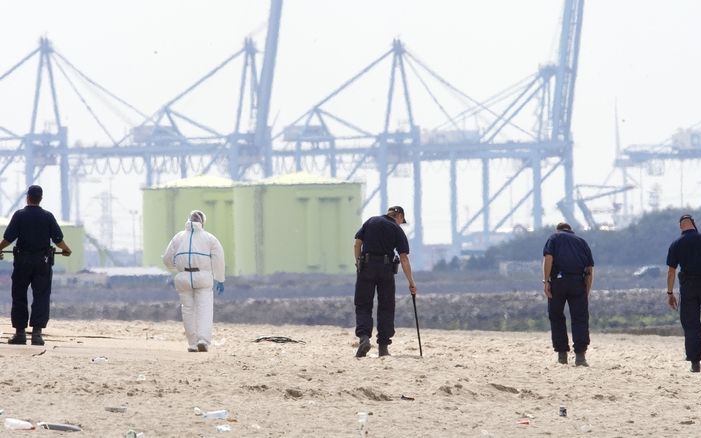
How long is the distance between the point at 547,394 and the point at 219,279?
2964 millimetres

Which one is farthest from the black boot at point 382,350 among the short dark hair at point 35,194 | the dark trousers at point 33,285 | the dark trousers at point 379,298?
the short dark hair at point 35,194

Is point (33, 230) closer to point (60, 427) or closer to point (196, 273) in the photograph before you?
point (196, 273)

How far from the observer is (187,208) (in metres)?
61.8

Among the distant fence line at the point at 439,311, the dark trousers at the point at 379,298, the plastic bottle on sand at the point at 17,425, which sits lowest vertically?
the distant fence line at the point at 439,311

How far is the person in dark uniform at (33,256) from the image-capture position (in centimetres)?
1312

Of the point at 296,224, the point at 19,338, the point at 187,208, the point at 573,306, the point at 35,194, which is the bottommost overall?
the point at 19,338

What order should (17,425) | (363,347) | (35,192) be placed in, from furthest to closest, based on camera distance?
(363,347), (35,192), (17,425)

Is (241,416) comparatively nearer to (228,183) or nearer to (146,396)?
(146,396)

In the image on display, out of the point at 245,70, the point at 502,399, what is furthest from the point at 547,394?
the point at 245,70

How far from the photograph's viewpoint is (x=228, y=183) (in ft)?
214

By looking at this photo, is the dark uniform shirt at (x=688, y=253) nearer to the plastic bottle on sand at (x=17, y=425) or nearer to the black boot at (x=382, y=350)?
the black boot at (x=382, y=350)

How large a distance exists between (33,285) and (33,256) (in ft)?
0.69

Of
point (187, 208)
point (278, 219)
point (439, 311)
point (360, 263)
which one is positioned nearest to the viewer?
point (360, 263)

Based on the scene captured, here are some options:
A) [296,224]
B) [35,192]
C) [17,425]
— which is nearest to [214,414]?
[17,425]
